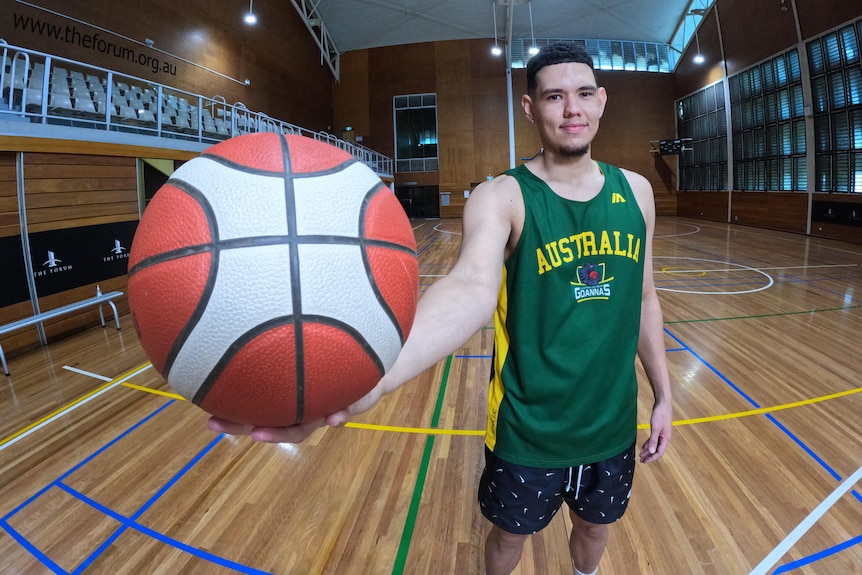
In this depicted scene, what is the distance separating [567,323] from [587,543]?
0.73m

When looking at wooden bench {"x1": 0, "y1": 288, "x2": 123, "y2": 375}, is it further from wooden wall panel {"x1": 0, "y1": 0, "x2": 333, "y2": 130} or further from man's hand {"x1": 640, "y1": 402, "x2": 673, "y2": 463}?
man's hand {"x1": 640, "y1": 402, "x2": 673, "y2": 463}

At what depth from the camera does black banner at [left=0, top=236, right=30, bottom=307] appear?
405 cm

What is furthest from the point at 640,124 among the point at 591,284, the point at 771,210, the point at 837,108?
the point at 591,284

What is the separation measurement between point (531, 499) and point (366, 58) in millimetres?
18681

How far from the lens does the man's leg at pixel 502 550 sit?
1268mm

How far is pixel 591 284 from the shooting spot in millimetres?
1162

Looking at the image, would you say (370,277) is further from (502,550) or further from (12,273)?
(12,273)

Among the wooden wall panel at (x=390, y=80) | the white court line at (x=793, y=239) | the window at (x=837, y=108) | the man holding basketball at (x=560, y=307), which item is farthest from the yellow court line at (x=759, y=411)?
the wooden wall panel at (x=390, y=80)

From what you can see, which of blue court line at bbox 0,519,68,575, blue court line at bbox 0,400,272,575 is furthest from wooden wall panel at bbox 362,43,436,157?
blue court line at bbox 0,519,68,575

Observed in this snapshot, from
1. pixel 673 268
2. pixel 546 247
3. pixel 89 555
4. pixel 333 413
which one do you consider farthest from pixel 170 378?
pixel 673 268

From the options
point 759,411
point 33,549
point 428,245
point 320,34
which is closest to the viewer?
A: point 33,549

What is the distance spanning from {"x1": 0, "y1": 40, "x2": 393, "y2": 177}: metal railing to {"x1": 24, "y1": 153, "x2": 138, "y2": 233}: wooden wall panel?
1.23 ft

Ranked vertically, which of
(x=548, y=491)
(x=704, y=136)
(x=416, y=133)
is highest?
(x=416, y=133)

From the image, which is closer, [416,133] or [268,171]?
[268,171]
